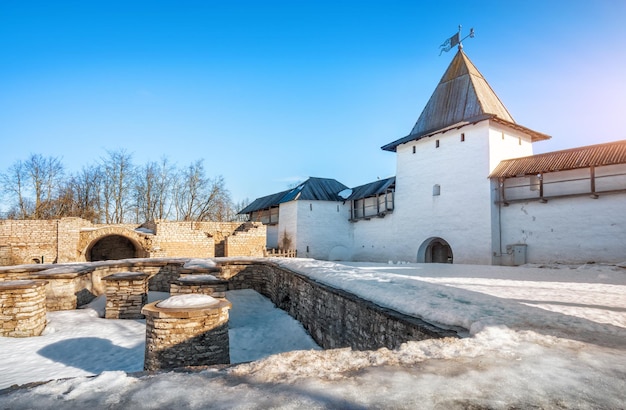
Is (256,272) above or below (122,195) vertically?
below

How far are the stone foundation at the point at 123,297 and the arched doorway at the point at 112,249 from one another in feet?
45.6

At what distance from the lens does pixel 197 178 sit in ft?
105

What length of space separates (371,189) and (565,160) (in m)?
10.2

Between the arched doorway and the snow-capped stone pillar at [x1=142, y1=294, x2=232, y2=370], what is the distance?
18482 millimetres

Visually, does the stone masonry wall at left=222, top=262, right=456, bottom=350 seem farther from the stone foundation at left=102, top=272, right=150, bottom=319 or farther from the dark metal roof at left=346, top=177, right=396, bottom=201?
the dark metal roof at left=346, top=177, right=396, bottom=201

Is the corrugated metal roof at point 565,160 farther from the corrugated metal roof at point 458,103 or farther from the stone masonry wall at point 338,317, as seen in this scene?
the stone masonry wall at point 338,317

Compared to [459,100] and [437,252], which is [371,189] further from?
[459,100]

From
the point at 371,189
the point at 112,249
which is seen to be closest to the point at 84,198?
the point at 112,249

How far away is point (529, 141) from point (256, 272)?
1438cm

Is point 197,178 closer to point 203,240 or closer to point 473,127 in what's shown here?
point 203,240

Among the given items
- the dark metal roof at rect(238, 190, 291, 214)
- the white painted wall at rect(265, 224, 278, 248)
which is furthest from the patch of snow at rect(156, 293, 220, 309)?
the dark metal roof at rect(238, 190, 291, 214)

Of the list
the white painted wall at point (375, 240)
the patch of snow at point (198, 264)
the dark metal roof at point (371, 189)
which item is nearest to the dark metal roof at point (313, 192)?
the dark metal roof at point (371, 189)

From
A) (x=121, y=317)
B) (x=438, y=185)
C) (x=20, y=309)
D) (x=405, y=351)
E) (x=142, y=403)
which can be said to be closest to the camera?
(x=142, y=403)

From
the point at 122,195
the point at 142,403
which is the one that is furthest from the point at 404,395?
the point at 122,195
